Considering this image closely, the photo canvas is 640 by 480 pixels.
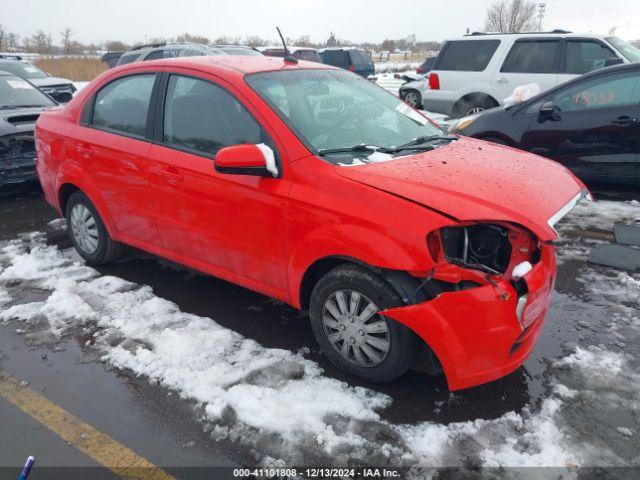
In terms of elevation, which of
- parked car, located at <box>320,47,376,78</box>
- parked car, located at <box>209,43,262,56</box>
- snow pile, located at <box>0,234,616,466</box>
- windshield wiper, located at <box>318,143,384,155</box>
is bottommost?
snow pile, located at <box>0,234,616,466</box>

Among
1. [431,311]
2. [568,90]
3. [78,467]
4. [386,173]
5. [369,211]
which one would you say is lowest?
[78,467]

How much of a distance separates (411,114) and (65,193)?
320 centimetres

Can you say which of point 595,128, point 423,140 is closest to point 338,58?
point 595,128

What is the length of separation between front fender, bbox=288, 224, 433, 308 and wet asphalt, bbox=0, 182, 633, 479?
0.68 metres

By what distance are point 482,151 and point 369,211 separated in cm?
127

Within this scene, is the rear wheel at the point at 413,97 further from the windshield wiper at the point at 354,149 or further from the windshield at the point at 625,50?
the windshield wiper at the point at 354,149

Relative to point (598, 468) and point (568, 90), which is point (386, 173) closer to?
point (598, 468)

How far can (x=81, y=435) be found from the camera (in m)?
2.65

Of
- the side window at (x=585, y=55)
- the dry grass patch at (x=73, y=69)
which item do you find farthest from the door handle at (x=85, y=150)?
the dry grass patch at (x=73, y=69)

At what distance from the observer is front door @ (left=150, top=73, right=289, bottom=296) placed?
3193mm

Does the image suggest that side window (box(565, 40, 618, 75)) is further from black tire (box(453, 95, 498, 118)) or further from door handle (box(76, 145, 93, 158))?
door handle (box(76, 145, 93, 158))

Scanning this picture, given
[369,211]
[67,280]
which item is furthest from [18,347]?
[369,211]

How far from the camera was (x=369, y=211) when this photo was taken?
2.73 meters

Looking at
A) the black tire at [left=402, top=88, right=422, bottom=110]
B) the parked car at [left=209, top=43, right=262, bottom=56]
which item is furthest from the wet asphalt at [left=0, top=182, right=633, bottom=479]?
the black tire at [left=402, top=88, right=422, bottom=110]
